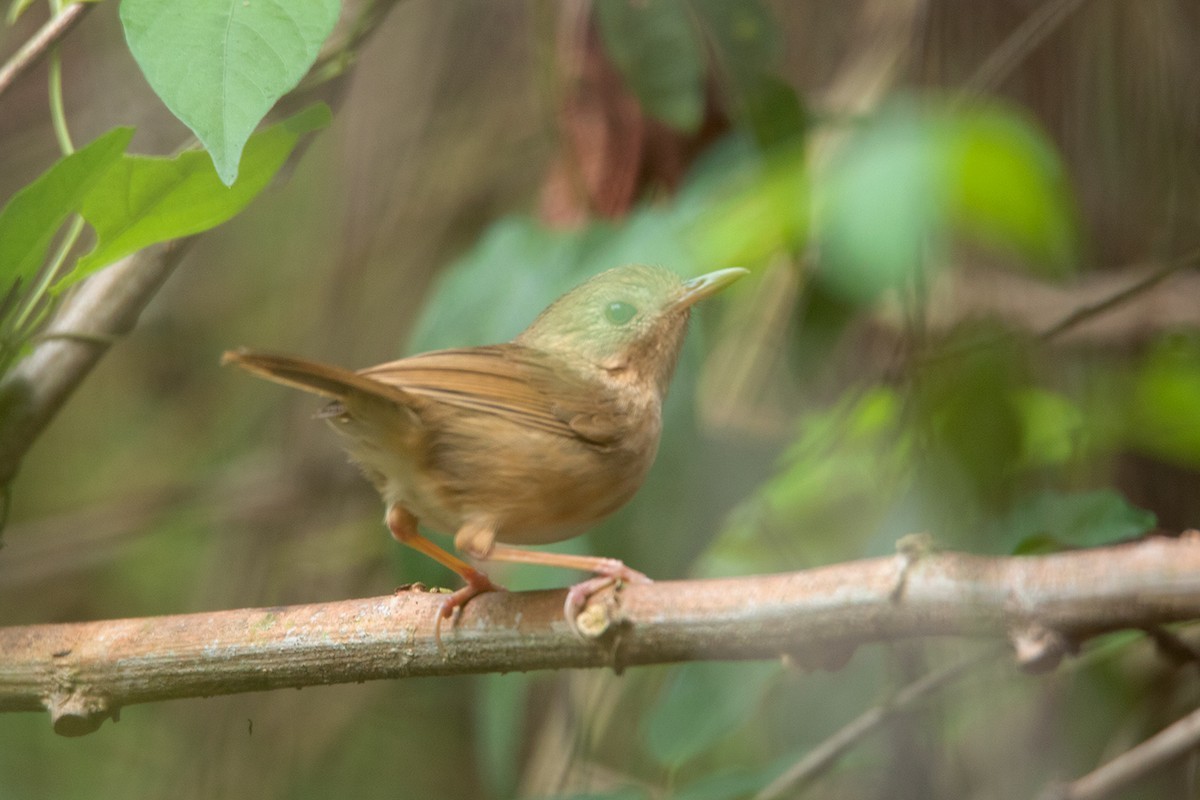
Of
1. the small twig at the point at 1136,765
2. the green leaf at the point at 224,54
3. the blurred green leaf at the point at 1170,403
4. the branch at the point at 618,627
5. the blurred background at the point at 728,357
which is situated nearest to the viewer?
the branch at the point at 618,627

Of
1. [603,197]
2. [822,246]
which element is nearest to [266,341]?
[603,197]

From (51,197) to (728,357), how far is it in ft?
9.57

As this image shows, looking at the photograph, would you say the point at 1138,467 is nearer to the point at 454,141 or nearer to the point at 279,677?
the point at 279,677

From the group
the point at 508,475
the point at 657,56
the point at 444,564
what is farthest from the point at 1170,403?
the point at 444,564

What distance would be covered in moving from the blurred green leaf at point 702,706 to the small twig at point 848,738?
0.53 ft

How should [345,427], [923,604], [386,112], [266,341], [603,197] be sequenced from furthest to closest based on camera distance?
[266,341] < [386,112] < [603,197] < [345,427] < [923,604]

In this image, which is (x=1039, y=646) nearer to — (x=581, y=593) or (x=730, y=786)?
(x=581, y=593)

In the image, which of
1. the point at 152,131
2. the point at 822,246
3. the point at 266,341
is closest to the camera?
the point at 822,246

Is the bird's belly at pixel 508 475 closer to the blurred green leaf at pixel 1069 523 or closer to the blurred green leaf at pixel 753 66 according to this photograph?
the blurred green leaf at pixel 1069 523

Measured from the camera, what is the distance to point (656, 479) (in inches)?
107

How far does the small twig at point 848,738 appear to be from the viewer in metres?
2.40

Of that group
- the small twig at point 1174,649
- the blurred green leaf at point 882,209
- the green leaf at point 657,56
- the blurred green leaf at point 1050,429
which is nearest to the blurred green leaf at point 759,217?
the blurred green leaf at point 882,209

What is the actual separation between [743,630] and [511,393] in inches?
33.6

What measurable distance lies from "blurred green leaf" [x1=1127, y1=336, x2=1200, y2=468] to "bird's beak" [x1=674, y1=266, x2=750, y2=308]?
1.14 meters
